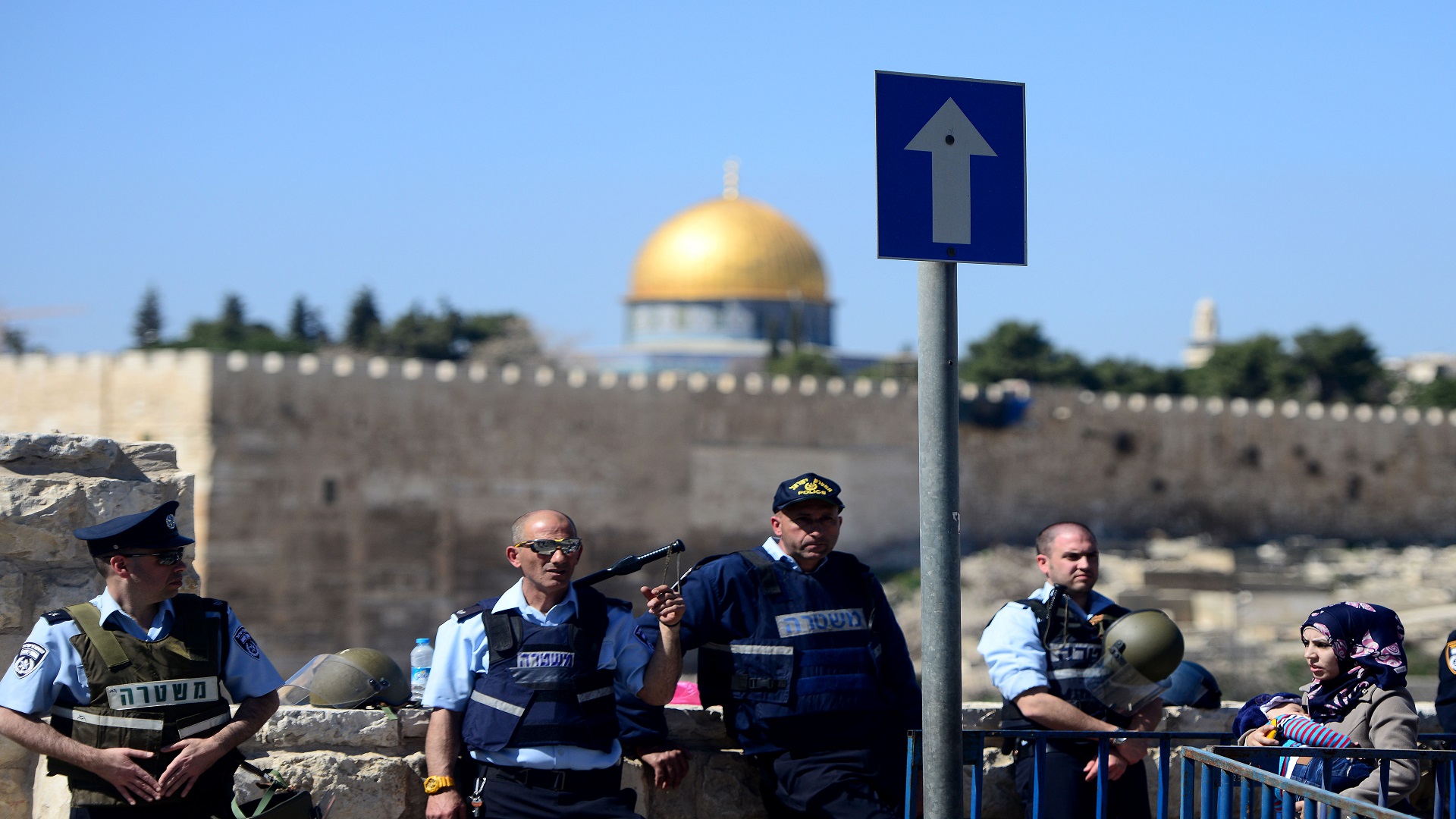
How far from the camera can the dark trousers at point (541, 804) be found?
3125 mm

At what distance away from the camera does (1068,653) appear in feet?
11.5

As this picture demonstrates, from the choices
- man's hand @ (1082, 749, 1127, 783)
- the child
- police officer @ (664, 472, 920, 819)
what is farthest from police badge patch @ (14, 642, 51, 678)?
the child

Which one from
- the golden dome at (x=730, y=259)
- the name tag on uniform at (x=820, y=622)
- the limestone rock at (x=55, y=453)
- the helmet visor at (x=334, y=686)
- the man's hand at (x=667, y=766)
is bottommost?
the man's hand at (x=667, y=766)

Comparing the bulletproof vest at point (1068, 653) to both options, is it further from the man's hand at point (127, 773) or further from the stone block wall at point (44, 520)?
the stone block wall at point (44, 520)

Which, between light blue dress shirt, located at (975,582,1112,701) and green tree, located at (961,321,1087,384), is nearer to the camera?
light blue dress shirt, located at (975,582,1112,701)

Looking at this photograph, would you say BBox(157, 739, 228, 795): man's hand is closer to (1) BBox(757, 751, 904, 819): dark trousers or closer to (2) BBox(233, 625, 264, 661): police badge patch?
(2) BBox(233, 625, 264, 661): police badge patch

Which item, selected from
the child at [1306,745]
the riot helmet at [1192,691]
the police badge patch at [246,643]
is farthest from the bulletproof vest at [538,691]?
the riot helmet at [1192,691]

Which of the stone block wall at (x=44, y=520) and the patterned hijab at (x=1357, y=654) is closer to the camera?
the patterned hijab at (x=1357, y=654)

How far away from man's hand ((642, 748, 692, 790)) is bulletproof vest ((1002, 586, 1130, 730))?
685mm

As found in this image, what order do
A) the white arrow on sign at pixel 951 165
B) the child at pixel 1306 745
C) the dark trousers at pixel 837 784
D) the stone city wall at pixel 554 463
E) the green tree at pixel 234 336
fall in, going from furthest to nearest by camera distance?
the green tree at pixel 234 336 → the stone city wall at pixel 554 463 → the dark trousers at pixel 837 784 → the child at pixel 1306 745 → the white arrow on sign at pixel 951 165

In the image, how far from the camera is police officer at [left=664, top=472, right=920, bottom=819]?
330 cm

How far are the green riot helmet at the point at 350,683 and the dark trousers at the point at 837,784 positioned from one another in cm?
85

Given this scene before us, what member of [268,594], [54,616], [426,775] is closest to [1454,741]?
[426,775]

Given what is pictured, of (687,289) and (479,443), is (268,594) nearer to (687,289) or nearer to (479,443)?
Result: (479,443)
